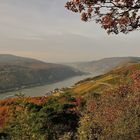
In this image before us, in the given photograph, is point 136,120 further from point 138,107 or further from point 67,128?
point 67,128

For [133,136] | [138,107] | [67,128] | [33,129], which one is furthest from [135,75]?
[67,128]

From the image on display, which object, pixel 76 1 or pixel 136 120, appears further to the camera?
pixel 136 120

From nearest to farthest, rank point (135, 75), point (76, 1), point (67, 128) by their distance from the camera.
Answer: point (76, 1)
point (135, 75)
point (67, 128)

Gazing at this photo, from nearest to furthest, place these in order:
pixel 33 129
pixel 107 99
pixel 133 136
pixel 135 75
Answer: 1. pixel 133 136
2. pixel 33 129
3. pixel 135 75
4. pixel 107 99

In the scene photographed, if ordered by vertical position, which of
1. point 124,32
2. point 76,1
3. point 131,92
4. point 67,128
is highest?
point 76,1

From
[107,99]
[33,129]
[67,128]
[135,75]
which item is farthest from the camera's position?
[67,128]

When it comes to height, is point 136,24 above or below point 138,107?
above

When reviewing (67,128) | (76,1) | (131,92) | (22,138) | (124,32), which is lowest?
(67,128)

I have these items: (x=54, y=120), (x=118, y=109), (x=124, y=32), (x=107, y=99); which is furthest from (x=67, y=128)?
(x=124, y=32)

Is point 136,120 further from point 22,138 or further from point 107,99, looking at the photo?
point 22,138
